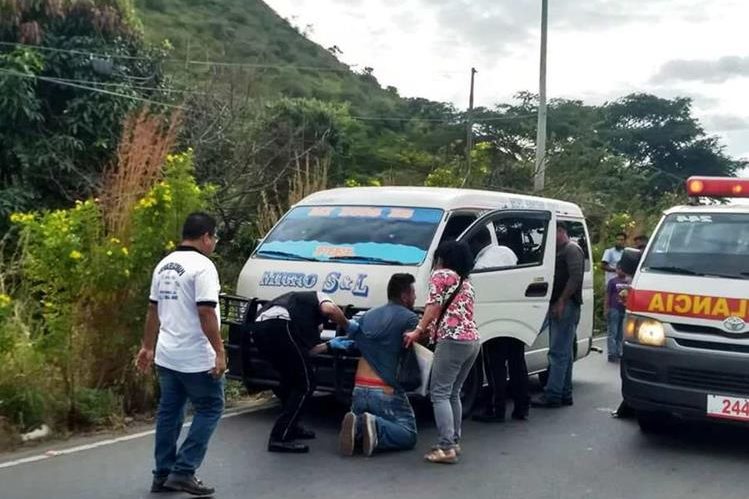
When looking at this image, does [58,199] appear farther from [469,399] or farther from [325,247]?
[469,399]

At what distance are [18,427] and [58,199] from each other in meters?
8.30

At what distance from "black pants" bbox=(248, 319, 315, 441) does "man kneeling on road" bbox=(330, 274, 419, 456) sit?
1.25 ft

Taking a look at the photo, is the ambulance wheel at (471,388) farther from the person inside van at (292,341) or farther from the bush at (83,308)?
the bush at (83,308)

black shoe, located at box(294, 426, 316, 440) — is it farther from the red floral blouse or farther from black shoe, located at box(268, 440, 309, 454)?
the red floral blouse

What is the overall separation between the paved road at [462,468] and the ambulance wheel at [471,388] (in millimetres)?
154

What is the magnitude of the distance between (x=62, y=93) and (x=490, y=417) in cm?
1026

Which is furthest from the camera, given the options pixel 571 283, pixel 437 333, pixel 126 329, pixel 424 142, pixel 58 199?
pixel 424 142

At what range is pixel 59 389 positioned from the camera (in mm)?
7680

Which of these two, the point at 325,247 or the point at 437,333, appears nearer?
the point at 437,333

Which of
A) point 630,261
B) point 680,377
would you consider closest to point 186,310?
point 680,377

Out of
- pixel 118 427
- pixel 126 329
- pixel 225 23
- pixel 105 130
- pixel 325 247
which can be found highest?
pixel 225 23

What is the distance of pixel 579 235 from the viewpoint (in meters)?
10.7

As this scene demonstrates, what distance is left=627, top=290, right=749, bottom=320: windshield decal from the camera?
23.1 feet

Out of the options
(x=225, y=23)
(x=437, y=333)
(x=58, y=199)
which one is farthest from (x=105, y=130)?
(x=225, y=23)
